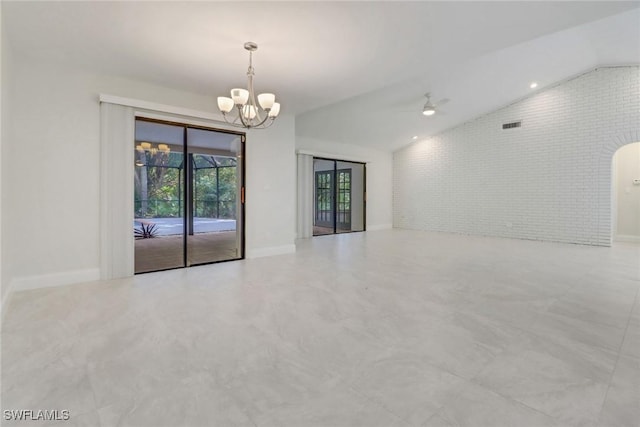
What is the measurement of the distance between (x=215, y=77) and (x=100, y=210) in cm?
228

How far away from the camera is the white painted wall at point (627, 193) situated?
A: 7.32 meters

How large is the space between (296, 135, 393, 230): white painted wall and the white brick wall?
1149 millimetres

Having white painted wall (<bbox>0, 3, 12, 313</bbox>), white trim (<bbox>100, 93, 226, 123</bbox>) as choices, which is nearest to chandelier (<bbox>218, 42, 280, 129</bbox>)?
white trim (<bbox>100, 93, 226, 123</bbox>)

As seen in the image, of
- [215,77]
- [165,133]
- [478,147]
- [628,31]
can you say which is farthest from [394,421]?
[478,147]

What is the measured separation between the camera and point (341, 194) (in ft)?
34.1

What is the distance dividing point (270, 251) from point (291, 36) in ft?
12.0

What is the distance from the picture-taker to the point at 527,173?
7625 millimetres

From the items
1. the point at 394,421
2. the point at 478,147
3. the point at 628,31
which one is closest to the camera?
the point at 394,421

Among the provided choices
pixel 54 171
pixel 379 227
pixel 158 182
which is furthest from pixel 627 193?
pixel 54 171

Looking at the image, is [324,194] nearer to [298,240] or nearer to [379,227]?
[379,227]

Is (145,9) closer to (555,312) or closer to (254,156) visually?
(254,156)

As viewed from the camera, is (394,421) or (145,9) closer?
(394,421)

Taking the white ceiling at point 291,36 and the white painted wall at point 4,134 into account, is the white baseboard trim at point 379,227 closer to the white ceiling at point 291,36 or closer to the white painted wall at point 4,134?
the white ceiling at point 291,36

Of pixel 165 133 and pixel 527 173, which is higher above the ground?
pixel 165 133
